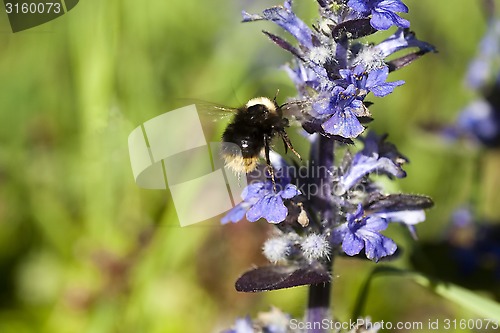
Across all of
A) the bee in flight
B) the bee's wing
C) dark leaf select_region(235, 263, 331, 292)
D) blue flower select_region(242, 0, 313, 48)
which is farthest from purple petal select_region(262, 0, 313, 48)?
dark leaf select_region(235, 263, 331, 292)

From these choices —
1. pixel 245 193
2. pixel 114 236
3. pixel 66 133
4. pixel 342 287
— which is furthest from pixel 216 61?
pixel 245 193

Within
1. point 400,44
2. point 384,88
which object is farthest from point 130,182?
point 384,88

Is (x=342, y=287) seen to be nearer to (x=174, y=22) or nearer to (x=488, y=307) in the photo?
(x=488, y=307)

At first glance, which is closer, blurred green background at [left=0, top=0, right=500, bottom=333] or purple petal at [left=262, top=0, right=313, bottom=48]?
purple petal at [left=262, top=0, right=313, bottom=48]

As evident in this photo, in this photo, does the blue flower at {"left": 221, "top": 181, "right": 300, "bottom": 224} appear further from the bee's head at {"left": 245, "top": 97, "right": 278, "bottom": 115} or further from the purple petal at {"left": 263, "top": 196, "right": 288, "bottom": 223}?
the bee's head at {"left": 245, "top": 97, "right": 278, "bottom": 115}

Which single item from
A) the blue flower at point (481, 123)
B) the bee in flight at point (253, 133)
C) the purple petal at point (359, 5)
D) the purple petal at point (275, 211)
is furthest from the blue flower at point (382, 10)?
the blue flower at point (481, 123)

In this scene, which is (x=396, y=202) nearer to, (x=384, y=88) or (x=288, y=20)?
(x=384, y=88)

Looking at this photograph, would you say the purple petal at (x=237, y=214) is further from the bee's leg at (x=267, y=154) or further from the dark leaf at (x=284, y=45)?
the dark leaf at (x=284, y=45)
